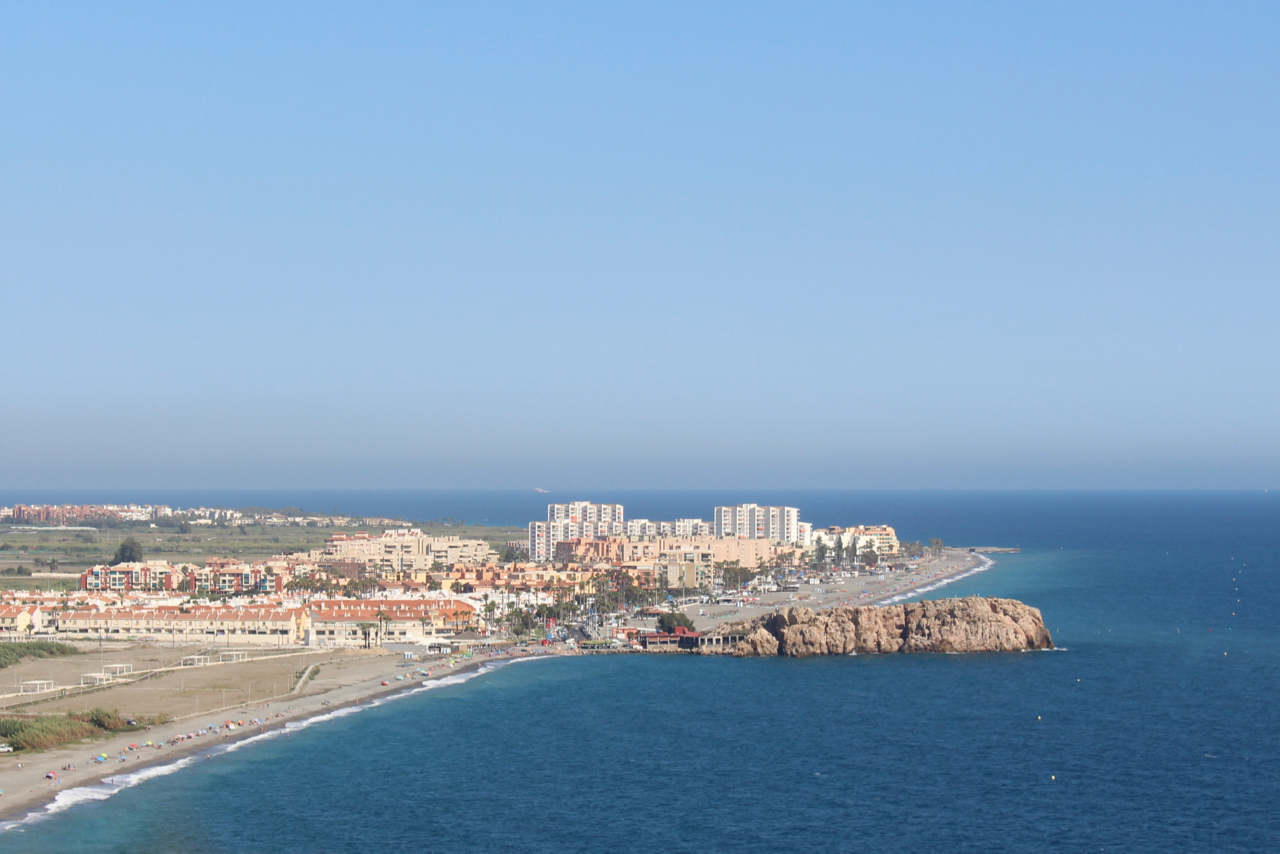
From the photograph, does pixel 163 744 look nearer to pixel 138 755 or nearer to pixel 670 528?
pixel 138 755

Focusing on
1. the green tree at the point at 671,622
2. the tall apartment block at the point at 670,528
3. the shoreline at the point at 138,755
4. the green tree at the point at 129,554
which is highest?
the tall apartment block at the point at 670,528

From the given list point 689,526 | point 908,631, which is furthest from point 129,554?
point 908,631

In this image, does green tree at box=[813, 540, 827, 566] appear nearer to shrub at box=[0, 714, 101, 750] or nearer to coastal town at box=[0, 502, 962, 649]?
coastal town at box=[0, 502, 962, 649]

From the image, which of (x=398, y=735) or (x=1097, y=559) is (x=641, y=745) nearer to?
(x=398, y=735)

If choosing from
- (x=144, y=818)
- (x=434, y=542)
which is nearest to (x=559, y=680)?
(x=144, y=818)

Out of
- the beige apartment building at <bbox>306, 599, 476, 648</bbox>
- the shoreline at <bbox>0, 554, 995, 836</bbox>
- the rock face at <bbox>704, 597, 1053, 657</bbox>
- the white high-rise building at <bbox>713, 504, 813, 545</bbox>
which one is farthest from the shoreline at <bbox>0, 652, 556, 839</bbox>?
the white high-rise building at <bbox>713, 504, 813, 545</bbox>

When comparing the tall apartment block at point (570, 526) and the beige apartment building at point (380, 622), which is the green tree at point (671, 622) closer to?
the beige apartment building at point (380, 622)

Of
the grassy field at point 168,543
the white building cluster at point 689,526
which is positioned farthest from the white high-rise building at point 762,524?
the grassy field at point 168,543
